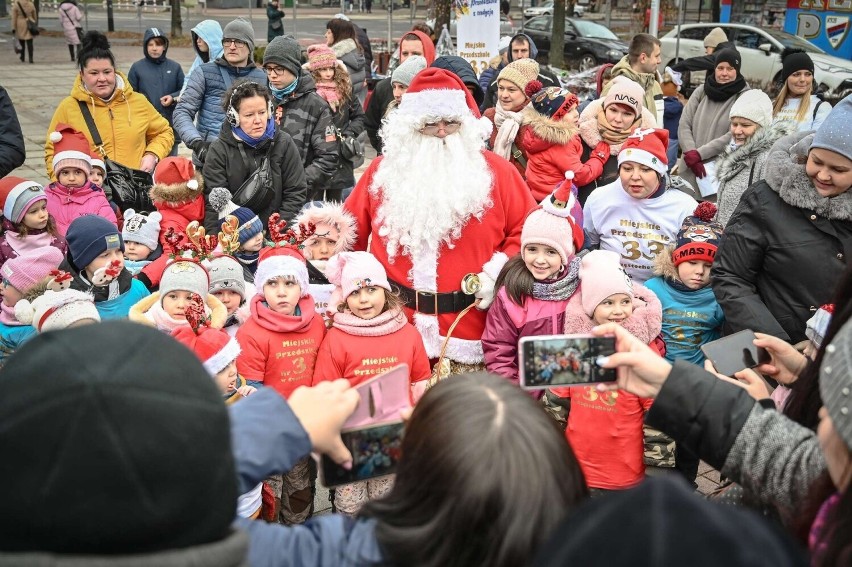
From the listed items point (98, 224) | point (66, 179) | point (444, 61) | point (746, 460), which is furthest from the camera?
point (444, 61)

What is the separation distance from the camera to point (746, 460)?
71.5 inches

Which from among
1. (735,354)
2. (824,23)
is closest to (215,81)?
(735,354)

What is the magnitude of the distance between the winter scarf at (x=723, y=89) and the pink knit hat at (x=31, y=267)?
5.75 metres

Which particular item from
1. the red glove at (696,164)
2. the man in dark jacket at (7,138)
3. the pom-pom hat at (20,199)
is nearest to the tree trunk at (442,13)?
the red glove at (696,164)

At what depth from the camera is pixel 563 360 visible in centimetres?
229

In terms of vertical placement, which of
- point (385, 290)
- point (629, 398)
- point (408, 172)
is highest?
point (408, 172)

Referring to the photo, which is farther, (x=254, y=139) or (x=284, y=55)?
(x=284, y=55)

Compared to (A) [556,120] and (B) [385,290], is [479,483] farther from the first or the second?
(A) [556,120]

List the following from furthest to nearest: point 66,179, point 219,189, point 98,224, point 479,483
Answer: point 66,179, point 219,189, point 98,224, point 479,483

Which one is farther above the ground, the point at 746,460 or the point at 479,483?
the point at 479,483

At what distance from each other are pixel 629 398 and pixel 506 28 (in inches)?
887

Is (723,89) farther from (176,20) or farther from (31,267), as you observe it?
(176,20)

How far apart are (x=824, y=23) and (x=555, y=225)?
67.0 feet

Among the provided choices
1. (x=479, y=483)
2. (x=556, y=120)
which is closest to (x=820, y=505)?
(x=479, y=483)
